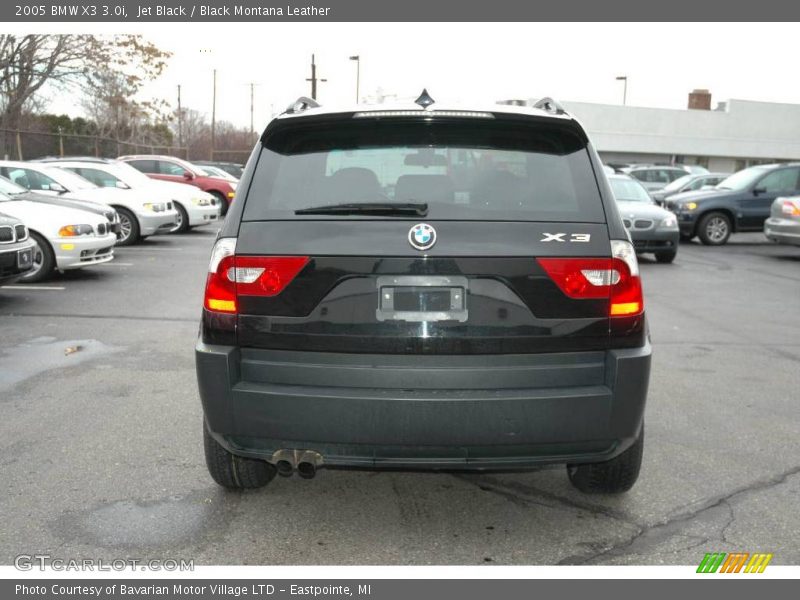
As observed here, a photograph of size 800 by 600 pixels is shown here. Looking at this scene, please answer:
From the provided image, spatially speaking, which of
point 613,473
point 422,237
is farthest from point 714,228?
point 422,237

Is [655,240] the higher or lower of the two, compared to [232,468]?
higher

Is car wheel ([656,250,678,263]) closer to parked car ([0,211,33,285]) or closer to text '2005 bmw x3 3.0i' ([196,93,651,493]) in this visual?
parked car ([0,211,33,285])

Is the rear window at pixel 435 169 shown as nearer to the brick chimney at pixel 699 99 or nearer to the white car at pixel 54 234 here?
the white car at pixel 54 234

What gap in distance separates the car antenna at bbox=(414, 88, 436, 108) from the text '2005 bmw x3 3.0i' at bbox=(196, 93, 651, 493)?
1.37 ft

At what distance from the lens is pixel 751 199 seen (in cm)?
1880

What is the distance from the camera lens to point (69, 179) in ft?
50.6

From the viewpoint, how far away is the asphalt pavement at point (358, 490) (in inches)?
137

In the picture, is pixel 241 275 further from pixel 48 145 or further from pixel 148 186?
pixel 48 145

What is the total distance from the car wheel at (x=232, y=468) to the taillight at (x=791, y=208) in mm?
14007

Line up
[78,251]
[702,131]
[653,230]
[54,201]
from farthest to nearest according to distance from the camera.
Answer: [702,131], [653,230], [54,201], [78,251]

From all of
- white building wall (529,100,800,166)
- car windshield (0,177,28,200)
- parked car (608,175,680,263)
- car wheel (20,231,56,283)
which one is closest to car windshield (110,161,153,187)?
car windshield (0,177,28,200)

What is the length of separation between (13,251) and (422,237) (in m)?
6.89

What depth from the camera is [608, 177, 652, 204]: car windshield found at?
15.7 m

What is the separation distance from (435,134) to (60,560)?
92.0 inches
